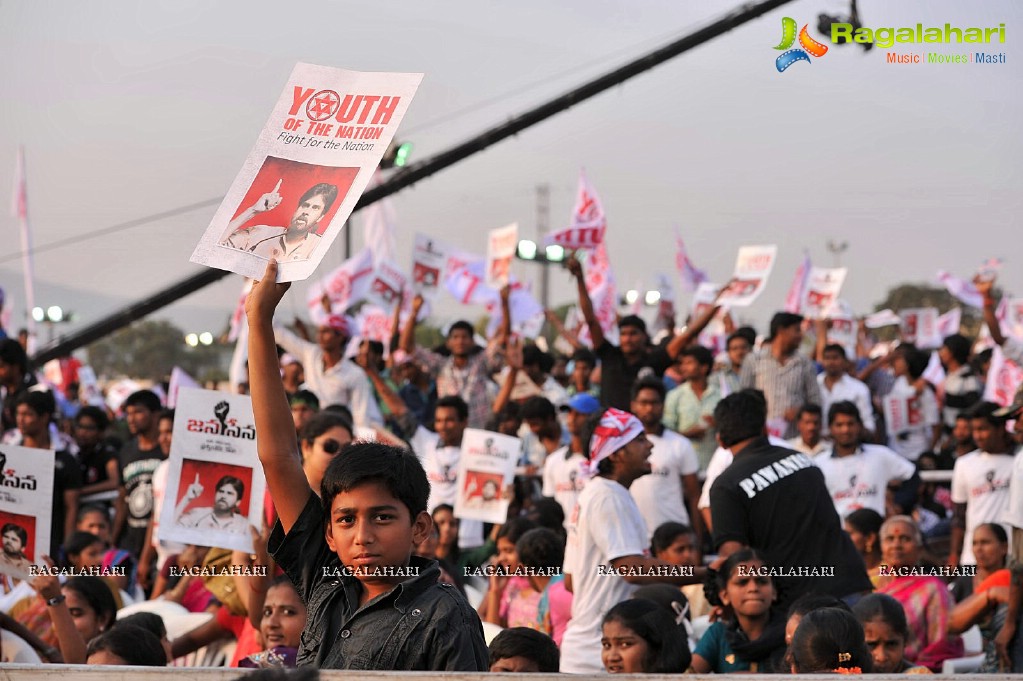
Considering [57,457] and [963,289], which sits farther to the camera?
[963,289]

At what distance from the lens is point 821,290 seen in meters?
14.0

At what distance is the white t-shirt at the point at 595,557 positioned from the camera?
5867 mm

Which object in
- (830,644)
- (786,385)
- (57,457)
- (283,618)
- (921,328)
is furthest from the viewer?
(921,328)

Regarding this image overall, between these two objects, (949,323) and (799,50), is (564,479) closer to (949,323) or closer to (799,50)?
(799,50)

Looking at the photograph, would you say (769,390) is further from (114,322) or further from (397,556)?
(397,556)

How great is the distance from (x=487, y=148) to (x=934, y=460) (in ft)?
16.1

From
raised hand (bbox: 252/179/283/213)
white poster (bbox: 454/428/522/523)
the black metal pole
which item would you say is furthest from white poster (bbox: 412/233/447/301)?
raised hand (bbox: 252/179/283/213)

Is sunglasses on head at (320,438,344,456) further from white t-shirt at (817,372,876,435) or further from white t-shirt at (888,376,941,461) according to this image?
white t-shirt at (888,376,941,461)

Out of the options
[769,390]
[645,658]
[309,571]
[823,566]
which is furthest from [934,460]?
[309,571]

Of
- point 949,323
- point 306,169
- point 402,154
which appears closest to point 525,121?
point 402,154

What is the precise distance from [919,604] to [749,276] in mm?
3898

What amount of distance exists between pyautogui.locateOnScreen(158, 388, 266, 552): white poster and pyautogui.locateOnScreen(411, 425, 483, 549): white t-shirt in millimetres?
3027

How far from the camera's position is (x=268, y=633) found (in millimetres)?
5410

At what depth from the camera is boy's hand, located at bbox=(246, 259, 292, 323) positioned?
9.71 ft
